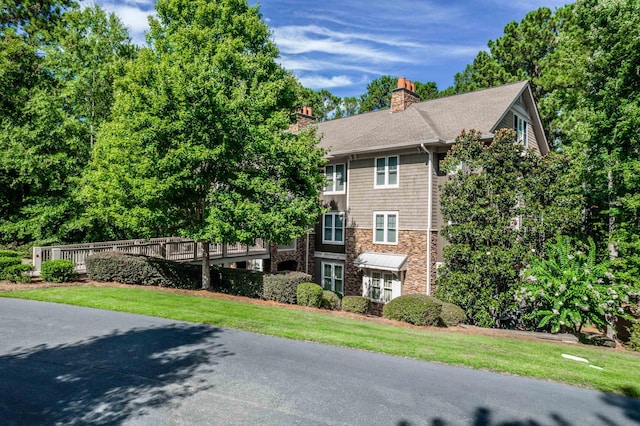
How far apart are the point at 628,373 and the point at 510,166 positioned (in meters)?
8.17

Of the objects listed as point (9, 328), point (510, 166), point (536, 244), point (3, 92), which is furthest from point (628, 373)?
point (3, 92)

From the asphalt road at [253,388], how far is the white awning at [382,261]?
11102mm

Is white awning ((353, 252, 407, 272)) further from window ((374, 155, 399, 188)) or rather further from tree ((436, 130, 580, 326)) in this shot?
tree ((436, 130, 580, 326))

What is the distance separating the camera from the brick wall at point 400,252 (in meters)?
18.4

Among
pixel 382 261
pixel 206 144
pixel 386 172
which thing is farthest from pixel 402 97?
pixel 206 144

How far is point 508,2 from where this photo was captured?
1858 centimetres

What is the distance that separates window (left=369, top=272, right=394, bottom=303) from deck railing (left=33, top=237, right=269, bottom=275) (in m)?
6.88

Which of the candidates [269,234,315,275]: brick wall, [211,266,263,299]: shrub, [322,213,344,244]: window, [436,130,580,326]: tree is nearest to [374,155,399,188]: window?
[322,213,344,244]: window

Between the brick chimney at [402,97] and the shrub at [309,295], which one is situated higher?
the brick chimney at [402,97]

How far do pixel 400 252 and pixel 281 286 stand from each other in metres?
7.17

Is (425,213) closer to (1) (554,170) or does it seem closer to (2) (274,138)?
(1) (554,170)

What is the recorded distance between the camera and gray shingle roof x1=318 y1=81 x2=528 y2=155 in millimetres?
18703

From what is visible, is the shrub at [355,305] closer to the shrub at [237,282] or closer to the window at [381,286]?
the shrub at [237,282]

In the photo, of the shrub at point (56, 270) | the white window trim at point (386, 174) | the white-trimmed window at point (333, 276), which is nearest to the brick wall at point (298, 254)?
the white-trimmed window at point (333, 276)
